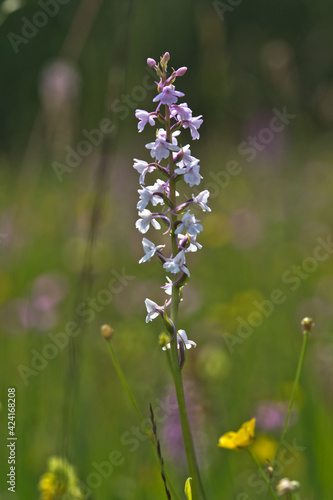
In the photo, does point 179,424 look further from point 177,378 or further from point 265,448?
point 177,378

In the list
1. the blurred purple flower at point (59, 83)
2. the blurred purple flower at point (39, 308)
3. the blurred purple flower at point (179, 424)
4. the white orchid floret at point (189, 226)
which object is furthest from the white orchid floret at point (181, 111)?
the blurred purple flower at point (59, 83)

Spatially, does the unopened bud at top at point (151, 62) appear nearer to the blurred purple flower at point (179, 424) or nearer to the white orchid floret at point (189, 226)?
the white orchid floret at point (189, 226)

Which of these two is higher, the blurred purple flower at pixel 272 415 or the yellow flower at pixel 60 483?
the blurred purple flower at pixel 272 415

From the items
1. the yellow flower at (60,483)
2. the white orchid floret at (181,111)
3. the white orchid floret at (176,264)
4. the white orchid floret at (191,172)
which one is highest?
the white orchid floret at (181,111)


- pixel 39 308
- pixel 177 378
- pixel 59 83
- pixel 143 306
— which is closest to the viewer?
pixel 177 378

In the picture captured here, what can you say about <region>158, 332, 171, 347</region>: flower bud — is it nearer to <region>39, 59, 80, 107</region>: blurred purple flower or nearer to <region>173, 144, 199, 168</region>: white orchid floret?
<region>173, 144, 199, 168</region>: white orchid floret

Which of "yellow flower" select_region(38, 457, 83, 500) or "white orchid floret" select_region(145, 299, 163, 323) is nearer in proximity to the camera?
"white orchid floret" select_region(145, 299, 163, 323)

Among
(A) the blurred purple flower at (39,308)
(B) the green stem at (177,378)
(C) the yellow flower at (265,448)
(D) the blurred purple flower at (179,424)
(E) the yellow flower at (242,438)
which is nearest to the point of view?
(B) the green stem at (177,378)

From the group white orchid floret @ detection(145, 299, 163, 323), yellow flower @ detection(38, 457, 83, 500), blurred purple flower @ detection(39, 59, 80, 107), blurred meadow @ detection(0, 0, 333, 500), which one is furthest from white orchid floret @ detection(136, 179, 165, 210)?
blurred purple flower @ detection(39, 59, 80, 107)

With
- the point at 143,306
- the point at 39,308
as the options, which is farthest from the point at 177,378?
the point at 143,306
